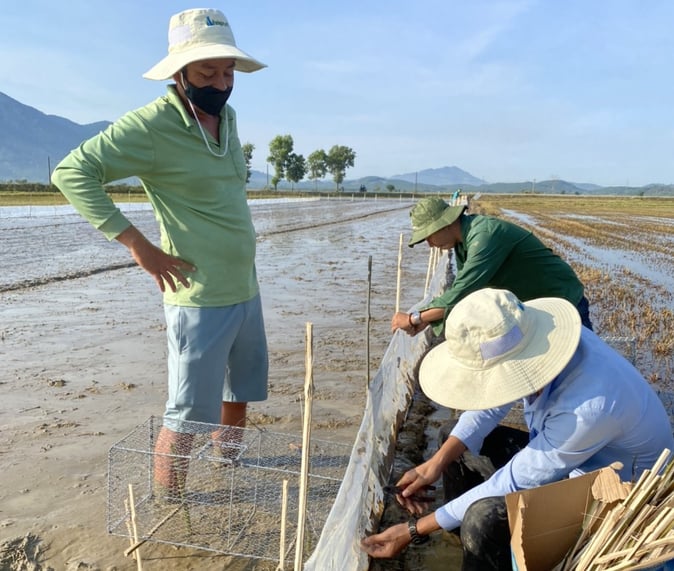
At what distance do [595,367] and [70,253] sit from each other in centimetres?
1314

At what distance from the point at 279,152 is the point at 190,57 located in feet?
283

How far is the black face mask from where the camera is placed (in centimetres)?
228

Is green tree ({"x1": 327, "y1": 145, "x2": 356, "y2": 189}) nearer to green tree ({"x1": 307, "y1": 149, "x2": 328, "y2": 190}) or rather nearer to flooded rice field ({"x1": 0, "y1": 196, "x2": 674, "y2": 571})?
green tree ({"x1": 307, "y1": 149, "x2": 328, "y2": 190})

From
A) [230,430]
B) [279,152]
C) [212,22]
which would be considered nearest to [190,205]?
[212,22]

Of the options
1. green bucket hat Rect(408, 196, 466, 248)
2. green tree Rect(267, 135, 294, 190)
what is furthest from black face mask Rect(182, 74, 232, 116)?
green tree Rect(267, 135, 294, 190)

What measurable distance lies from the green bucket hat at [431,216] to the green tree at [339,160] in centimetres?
10137

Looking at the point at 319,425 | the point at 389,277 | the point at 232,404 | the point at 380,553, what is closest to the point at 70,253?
the point at 389,277

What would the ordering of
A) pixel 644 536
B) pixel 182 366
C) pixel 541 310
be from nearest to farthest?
pixel 644 536
pixel 541 310
pixel 182 366

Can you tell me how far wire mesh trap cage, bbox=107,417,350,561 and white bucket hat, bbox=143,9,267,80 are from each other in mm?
1421

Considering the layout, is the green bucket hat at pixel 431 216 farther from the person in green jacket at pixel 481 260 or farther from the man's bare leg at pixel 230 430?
the man's bare leg at pixel 230 430

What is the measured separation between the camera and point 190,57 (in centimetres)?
215

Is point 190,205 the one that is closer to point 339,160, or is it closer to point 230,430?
point 230,430

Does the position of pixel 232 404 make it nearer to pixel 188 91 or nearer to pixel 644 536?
pixel 188 91

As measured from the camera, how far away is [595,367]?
1.80 meters
